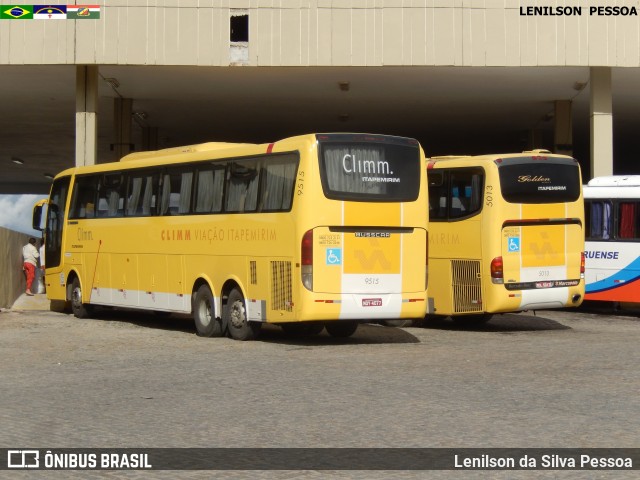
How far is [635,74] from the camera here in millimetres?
30000

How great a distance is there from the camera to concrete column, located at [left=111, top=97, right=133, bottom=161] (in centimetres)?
3372

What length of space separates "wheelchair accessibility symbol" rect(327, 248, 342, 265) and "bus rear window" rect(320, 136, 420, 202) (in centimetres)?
76

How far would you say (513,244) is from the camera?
2098 cm

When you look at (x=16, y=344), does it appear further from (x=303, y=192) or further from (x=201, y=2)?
(x=201, y=2)

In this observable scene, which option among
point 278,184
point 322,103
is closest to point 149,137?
point 322,103

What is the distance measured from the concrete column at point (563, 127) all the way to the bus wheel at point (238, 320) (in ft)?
56.7

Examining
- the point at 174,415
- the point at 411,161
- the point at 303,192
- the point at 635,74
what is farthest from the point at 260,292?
the point at 635,74

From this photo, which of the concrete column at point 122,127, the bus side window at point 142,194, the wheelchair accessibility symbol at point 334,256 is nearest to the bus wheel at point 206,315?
the bus side window at point 142,194

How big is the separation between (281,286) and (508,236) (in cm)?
502

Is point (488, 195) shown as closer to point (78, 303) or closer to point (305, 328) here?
point (305, 328)

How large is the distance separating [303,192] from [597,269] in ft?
35.0

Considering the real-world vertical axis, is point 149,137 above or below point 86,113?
above

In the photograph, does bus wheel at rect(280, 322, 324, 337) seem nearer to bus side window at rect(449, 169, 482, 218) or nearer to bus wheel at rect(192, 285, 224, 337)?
bus wheel at rect(192, 285, 224, 337)

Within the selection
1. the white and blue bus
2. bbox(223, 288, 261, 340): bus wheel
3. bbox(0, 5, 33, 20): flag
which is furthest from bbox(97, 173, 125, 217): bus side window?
the white and blue bus
